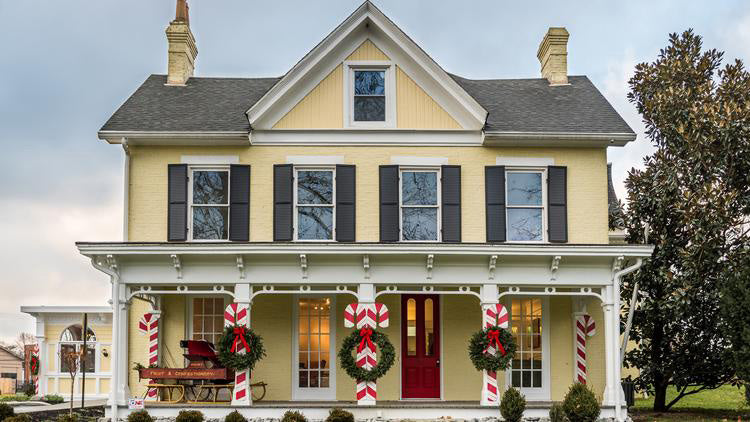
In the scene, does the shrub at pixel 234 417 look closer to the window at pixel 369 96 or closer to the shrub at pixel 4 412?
the shrub at pixel 4 412

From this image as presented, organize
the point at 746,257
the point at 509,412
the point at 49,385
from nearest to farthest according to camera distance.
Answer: the point at 509,412
the point at 746,257
the point at 49,385

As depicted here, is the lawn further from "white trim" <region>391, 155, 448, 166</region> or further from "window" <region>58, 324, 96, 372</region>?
"window" <region>58, 324, 96, 372</region>

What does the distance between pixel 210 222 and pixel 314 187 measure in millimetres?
2360

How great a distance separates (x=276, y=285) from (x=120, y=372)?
3.38m

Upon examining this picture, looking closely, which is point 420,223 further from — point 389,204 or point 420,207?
point 389,204

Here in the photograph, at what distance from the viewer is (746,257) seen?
1623 centimetres

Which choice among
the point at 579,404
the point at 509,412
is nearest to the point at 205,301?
the point at 509,412

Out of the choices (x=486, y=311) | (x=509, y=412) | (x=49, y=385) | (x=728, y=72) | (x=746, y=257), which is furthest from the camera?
(x=49, y=385)

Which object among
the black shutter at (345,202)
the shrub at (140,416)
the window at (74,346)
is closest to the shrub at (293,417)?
the shrub at (140,416)

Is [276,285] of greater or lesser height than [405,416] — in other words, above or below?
above

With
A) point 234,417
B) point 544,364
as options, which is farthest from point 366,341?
point 544,364

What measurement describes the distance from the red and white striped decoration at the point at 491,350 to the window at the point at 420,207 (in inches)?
89.6

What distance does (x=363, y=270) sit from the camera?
603 inches

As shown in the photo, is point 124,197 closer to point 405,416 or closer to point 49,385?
point 405,416
